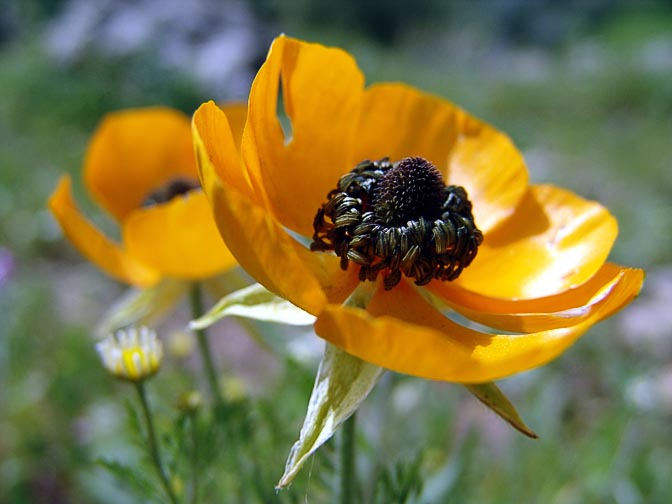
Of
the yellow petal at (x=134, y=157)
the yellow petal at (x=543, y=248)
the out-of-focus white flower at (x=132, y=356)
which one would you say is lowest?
the yellow petal at (x=134, y=157)

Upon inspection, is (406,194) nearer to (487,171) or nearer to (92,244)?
(487,171)

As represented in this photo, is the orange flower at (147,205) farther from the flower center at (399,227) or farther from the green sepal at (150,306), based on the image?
the flower center at (399,227)

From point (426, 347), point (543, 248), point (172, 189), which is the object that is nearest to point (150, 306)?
point (172, 189)

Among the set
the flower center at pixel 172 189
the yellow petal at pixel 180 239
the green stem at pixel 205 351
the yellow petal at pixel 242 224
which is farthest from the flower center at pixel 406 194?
the flower center at pixel 172 189

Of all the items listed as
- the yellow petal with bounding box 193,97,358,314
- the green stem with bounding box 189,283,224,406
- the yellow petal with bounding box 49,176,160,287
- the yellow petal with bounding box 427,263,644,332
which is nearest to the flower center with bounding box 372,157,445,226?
the yellow petal with bounding box 427,263,644,332

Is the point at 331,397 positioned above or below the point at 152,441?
above

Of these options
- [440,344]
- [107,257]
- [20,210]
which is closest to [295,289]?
[440,344]
